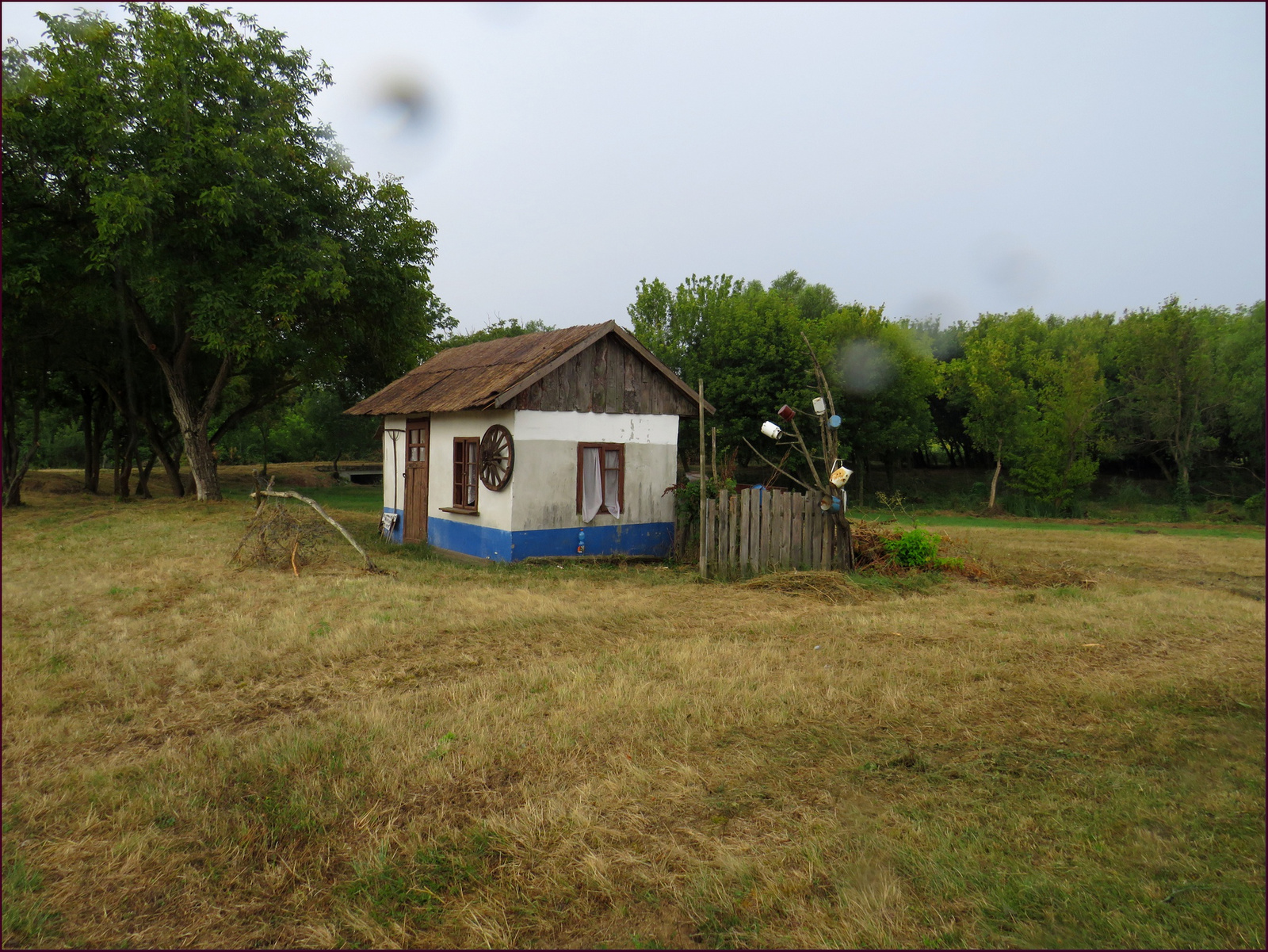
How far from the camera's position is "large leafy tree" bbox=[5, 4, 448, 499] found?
16359 mm

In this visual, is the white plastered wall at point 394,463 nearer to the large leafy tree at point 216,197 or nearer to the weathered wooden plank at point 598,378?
the large leafy tree at point 216,197

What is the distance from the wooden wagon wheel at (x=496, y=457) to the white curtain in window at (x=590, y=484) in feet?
5.13

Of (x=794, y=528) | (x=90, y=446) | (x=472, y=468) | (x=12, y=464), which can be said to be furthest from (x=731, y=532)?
(x=90, y=446)

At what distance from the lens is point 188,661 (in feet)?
23.3

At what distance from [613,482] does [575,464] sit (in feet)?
3.21

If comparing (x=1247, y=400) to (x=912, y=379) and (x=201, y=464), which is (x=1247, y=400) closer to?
(x=201, y=464)

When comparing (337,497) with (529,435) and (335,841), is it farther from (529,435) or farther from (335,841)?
(335,841)

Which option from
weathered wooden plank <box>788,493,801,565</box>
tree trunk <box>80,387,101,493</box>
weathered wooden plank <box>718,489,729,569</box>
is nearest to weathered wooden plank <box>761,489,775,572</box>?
weathered wooden plank <box>788,493,801,565</box>

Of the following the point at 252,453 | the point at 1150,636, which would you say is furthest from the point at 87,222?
the point at 252,453

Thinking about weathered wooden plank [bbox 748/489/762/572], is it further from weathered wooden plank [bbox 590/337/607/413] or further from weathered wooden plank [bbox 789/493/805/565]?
weathered wooden plank [bbox 590/337/607/413]

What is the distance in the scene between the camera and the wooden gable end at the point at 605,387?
1390cm

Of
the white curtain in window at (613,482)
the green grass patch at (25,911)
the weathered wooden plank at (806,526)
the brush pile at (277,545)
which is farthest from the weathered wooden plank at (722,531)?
the green grass patch at (25,911)

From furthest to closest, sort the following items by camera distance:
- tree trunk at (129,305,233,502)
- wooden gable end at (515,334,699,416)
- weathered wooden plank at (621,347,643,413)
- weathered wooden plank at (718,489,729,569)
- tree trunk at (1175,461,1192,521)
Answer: tree trunk at (129,305,233,502), weathered wooden plank at (621,347,643,413), wooden gable end at (515,334,699,416), weathered wooden plank at (718,489,729,569), tree trunk at (1175,461,1192,521)

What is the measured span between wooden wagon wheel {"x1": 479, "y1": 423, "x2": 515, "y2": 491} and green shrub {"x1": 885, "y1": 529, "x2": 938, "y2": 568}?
712cm
